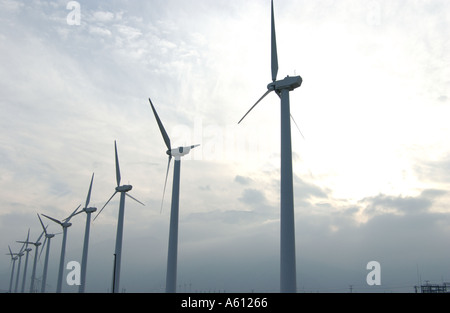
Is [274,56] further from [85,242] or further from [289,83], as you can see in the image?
[85,242]

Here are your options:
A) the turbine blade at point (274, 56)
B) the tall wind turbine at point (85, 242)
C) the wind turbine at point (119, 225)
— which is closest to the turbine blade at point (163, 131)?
the wind turbine at point (119, 225)

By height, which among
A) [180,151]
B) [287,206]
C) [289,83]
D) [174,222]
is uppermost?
[180,151]

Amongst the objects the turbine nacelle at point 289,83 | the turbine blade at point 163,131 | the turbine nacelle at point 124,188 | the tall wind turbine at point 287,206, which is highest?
the turbine blade at point 163,131

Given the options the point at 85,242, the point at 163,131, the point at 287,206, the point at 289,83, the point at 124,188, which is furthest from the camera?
the point at 85,242

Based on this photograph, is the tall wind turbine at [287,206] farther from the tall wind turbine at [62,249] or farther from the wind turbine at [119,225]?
the tall wind turbine at [62,249]

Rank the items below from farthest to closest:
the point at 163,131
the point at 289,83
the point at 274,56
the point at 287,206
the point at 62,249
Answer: the point at 62,249
the point at 163,131
the point at 274,56
the point at 289,83
the point at 287,206

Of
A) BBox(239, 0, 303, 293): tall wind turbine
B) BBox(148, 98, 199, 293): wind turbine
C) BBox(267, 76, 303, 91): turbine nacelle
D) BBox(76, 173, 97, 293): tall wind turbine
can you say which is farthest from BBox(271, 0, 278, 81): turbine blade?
BBox(76, 173, 97, 293): tall wind turbine

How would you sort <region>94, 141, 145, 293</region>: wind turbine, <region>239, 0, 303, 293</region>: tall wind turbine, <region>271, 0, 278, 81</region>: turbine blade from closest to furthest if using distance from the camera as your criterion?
<region>239, 0, 303, 293</region>: tall wind turbine < <region>271, 0, 278, 81</region>: turbine blade < <region>94, 141, 145, 293</region>: wind turbine

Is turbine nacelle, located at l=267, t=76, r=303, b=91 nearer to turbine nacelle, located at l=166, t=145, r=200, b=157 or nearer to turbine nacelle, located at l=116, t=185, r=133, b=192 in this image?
turbine nacelle, located at l=166, t=145, r=200, b=157

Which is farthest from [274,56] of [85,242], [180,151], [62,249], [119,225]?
[62,249]

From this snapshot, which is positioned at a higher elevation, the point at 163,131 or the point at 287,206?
the point at 163,131

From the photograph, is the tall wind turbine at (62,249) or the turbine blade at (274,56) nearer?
the turbine blade at (274,56)

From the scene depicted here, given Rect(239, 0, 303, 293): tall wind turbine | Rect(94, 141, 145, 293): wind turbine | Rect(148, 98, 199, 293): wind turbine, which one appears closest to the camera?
Rect(239, 0, 303, 293): tall wind turbine
